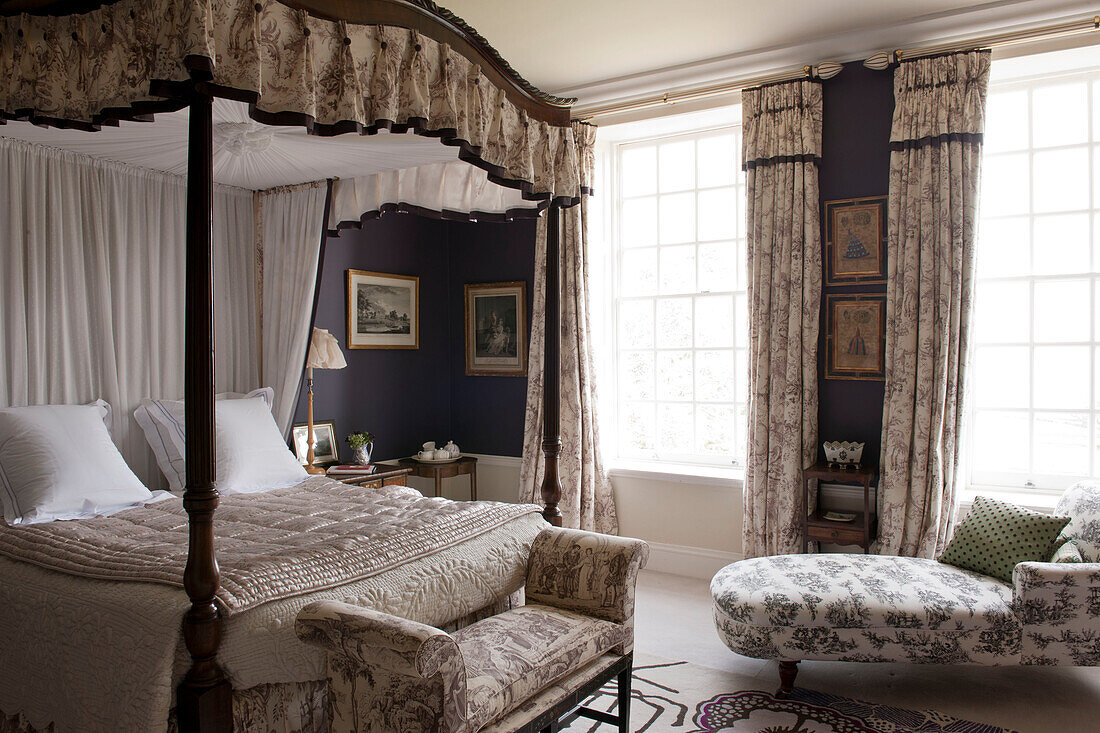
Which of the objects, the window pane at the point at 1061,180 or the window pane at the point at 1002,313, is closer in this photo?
the window pane at the point at 1061,180

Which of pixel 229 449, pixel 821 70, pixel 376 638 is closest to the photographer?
pixel 376 638

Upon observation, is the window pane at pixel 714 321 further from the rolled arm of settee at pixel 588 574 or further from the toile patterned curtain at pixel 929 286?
the rolled arm of settee at pixel 588 574

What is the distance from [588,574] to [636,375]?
2807 mm

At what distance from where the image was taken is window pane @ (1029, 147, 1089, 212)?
4277mm

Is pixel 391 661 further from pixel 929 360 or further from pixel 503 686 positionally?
pixel 929 360

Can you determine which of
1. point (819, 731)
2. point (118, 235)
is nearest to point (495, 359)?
point (118, 235)

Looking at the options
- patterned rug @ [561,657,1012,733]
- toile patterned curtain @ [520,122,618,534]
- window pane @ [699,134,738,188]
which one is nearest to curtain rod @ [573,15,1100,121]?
toile patterned curtain @ [520,122,618,534]

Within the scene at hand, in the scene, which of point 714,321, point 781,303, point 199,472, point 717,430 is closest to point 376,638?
point 199,472

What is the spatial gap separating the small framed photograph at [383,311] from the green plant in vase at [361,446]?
724 millimetres

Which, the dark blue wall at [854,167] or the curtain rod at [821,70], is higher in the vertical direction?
the curtain rod at [821,70]

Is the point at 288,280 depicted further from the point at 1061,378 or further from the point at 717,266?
the point at 1061,378

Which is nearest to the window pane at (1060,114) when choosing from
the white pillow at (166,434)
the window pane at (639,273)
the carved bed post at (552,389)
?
the window pane at (639,273)

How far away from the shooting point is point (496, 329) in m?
5.92

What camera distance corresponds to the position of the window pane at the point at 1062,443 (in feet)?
13.9
